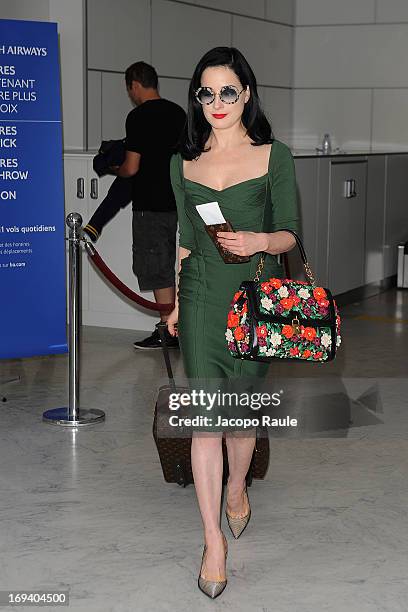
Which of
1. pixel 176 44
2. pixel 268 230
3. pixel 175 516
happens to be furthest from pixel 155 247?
pixel 268 230

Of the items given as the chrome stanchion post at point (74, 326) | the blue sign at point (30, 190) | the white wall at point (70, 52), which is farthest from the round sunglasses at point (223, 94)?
the white wall at point (70, 52)

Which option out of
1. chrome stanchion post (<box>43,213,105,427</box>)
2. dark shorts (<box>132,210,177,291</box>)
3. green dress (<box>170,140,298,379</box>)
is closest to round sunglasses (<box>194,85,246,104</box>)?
green dress (<box>170,140,298,379</box>)

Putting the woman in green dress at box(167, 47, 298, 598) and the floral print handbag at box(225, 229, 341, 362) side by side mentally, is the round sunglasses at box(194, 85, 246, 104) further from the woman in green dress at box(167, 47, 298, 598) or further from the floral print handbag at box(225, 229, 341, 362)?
the floral print handbag at box(225, 229, 341, 362)

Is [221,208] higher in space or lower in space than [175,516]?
higher

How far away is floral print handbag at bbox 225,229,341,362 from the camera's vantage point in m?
3.07

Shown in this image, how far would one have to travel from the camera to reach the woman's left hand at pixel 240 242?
3.03m

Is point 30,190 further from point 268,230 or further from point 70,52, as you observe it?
point 70,52

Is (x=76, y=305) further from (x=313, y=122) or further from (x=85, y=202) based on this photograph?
(x=313, y=122)

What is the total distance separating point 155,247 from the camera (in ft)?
23.6

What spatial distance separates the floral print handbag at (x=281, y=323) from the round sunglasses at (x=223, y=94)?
562 millimetres

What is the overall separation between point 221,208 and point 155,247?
13.1 feet

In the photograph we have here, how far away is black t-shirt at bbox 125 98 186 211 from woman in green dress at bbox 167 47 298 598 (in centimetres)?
359

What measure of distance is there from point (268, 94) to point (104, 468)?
7.51m

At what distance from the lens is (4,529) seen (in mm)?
3715
